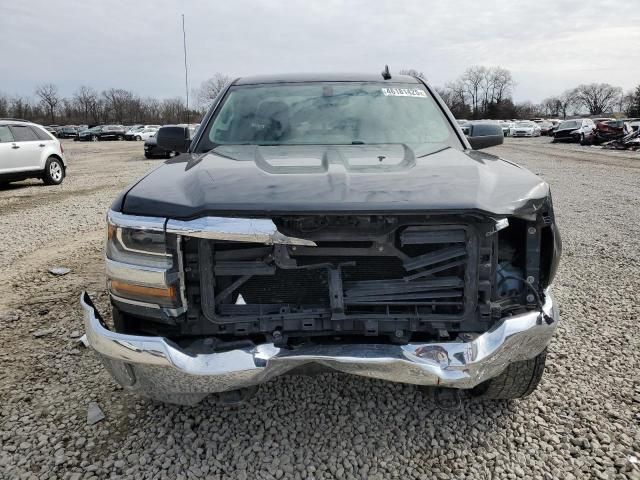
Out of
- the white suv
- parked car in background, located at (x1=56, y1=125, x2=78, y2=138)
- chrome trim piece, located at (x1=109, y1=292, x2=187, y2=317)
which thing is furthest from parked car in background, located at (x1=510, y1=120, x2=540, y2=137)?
chrome trim piece, located at (x1=109, y1=292, x2=187, y2=317)

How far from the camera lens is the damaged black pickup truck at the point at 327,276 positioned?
1863 mm

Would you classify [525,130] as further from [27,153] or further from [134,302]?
[134,302]

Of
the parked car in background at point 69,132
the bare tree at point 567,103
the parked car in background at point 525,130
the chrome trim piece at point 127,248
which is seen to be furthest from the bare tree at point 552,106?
the chrome trim piece at point 127,248

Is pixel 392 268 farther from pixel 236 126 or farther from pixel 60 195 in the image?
pixel 60 195

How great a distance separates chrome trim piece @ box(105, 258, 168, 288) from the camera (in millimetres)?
1918

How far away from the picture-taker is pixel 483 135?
11.9 ft

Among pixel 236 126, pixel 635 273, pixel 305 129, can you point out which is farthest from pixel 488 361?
pixel 635 273

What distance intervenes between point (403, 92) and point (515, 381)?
209 centimetres

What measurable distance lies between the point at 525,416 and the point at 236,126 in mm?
2418

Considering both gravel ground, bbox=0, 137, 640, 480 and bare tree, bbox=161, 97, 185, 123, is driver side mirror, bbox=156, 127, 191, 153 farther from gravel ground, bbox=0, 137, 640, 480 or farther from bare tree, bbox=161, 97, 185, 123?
bare tree, bbox=161, 97, 185, 123

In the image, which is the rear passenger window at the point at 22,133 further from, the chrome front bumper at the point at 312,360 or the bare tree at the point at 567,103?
the bare tree at the point at 567,103

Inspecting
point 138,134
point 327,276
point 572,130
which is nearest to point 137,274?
point 327,276

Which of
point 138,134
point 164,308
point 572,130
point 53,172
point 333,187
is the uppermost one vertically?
point 138,134

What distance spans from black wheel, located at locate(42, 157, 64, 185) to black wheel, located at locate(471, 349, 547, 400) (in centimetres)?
1216
